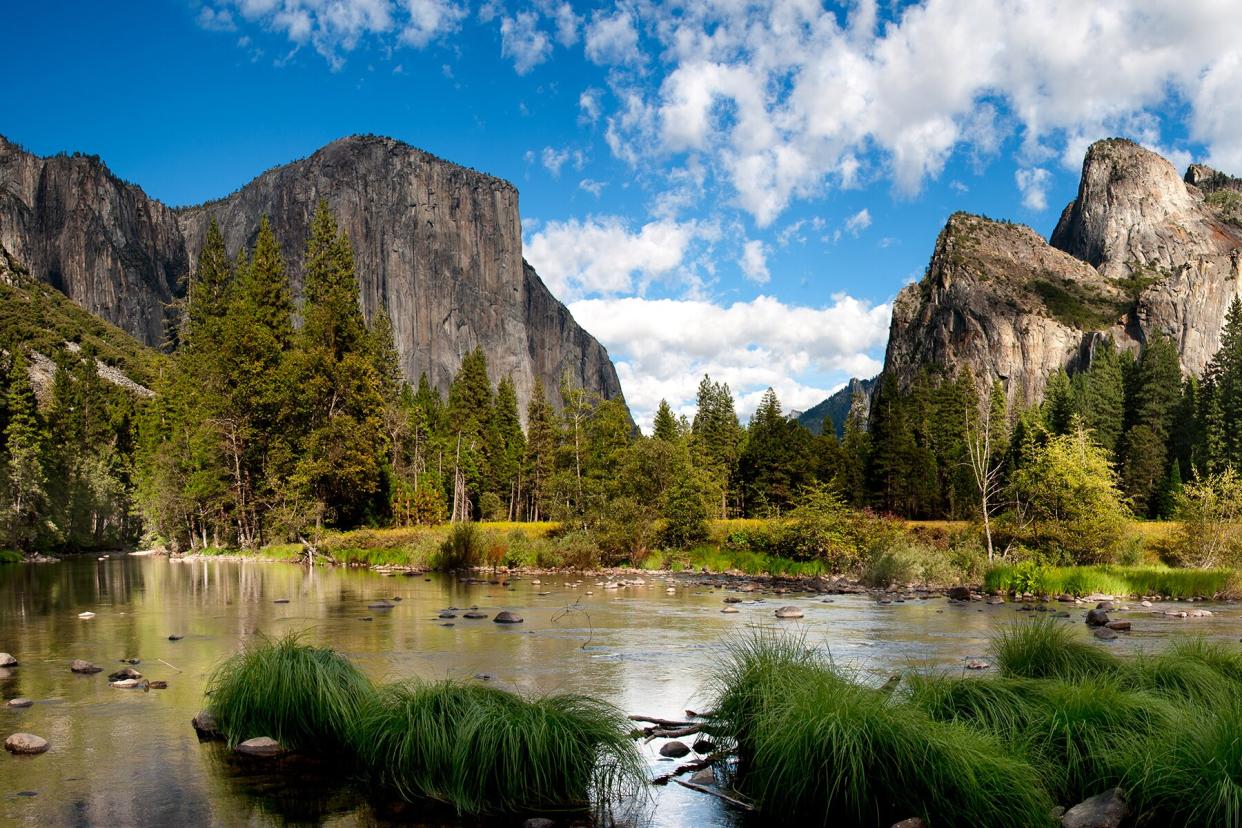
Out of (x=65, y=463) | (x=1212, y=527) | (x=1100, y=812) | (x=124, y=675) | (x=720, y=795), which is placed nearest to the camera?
(x=1100, y=812)

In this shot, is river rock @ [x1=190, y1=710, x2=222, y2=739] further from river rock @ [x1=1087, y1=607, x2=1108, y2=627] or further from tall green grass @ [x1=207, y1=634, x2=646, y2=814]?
river rock @ [x1=1087, y1=607, x2=1108, y2=627]

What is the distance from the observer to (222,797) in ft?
26.3

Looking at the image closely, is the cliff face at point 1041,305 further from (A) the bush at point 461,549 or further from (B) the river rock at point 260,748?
(B) the river rock at point 260,748

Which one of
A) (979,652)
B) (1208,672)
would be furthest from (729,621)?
(1208,672)

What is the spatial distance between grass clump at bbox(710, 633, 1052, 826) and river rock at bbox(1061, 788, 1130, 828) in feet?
0.82

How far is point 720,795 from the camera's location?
810cm

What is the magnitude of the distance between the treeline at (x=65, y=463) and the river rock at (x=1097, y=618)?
178 feet

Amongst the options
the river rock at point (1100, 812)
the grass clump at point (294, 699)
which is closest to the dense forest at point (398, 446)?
the river rock at point (1100, 812)

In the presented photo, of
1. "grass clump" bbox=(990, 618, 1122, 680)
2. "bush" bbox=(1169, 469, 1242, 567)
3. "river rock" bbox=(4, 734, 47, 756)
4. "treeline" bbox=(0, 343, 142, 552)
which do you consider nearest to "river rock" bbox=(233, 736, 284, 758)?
"river rock" bbox=(4, 734, 47, 756)

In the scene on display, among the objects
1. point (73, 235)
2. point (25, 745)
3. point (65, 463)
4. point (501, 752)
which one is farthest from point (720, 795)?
point (73, 235)

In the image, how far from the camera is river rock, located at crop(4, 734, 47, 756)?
909cm

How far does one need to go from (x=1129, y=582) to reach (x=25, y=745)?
98.0 feet

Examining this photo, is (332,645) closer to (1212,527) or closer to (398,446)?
(1212,527)

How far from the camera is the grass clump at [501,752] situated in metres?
7.70
